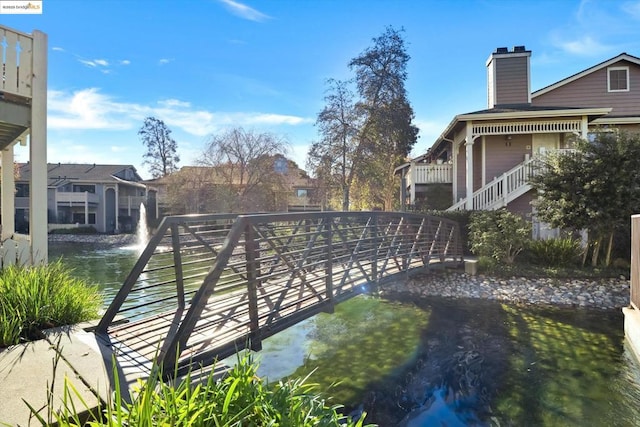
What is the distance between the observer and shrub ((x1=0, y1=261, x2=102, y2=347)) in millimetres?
3115

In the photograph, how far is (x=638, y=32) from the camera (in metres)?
12.8

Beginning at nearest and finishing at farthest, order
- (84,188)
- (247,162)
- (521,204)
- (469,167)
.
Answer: (469,167) → (521,204) → (247,162) → (84,188)

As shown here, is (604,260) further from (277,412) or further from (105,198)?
(105,198)

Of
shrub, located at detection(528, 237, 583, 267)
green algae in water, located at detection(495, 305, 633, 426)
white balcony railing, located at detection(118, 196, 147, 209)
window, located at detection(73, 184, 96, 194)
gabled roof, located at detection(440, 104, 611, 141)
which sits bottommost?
green algae in water, located at detection(495, 305, 633, 426)

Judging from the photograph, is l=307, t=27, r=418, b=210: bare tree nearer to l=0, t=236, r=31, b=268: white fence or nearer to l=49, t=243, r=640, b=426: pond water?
l=49, t=243, r=640, b=426: pond water

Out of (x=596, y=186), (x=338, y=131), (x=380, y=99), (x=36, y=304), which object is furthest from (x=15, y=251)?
(x=380, y=99)

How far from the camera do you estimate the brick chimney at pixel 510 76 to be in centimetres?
1403

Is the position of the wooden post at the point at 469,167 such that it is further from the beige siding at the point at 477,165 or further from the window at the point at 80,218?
the window at the point at 80,218

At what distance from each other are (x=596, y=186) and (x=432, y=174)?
6.06 metres

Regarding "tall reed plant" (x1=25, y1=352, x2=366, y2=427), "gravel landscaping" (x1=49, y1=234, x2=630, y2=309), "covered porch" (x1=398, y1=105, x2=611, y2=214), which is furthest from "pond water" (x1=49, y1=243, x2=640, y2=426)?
"covered porch" (x1=398, y1=105, x2=611, y2=214)

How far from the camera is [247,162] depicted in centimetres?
1998

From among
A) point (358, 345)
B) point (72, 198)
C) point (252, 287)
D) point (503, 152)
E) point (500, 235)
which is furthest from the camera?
point (72, 198)

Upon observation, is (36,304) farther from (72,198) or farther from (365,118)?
(72,198)

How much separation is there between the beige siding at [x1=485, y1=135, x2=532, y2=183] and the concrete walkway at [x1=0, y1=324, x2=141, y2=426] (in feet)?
42.8
